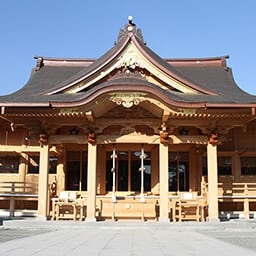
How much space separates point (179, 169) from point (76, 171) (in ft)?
12.8

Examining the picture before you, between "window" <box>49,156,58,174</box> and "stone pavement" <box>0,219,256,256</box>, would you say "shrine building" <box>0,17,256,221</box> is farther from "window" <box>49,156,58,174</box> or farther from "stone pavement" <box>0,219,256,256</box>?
"stone pavement" <box>0,219,256,256</box>

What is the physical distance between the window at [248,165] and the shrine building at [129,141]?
1.6 inches

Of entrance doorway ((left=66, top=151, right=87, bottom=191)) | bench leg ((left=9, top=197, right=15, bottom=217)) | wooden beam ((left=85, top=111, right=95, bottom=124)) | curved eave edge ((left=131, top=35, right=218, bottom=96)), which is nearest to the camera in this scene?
wooden beam ((left=85, top=111, right=95, bottom=124))

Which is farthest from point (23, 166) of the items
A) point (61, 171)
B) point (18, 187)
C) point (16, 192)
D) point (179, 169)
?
point (179, 169)

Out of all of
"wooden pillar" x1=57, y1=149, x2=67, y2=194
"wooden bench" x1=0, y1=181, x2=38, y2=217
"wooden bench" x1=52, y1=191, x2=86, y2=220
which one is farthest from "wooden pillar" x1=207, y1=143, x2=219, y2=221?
"wooden bench" x1=0, y1=181, x2=38, y2=217

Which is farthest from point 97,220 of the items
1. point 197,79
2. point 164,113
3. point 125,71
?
point 197,79

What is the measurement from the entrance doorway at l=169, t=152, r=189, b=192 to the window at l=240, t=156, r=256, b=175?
8.20ft

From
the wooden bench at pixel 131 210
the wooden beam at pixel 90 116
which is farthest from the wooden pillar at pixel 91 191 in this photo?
the wooden beam at pixel 90 116

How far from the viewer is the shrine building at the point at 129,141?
11312 millimetres

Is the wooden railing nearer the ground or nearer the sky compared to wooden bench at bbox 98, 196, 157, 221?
nearer the sky

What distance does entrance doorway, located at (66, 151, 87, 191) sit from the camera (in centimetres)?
1426

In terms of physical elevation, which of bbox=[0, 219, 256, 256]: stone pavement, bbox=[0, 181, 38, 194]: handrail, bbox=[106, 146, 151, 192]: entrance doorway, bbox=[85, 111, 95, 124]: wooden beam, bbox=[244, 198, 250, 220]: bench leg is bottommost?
bbox=[0, 219, 256, 256]: stone pavement

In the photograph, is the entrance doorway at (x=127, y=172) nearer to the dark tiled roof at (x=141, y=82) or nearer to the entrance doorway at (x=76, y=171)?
the entrance doorway at (x=76, y=171)

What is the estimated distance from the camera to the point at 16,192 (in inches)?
569
